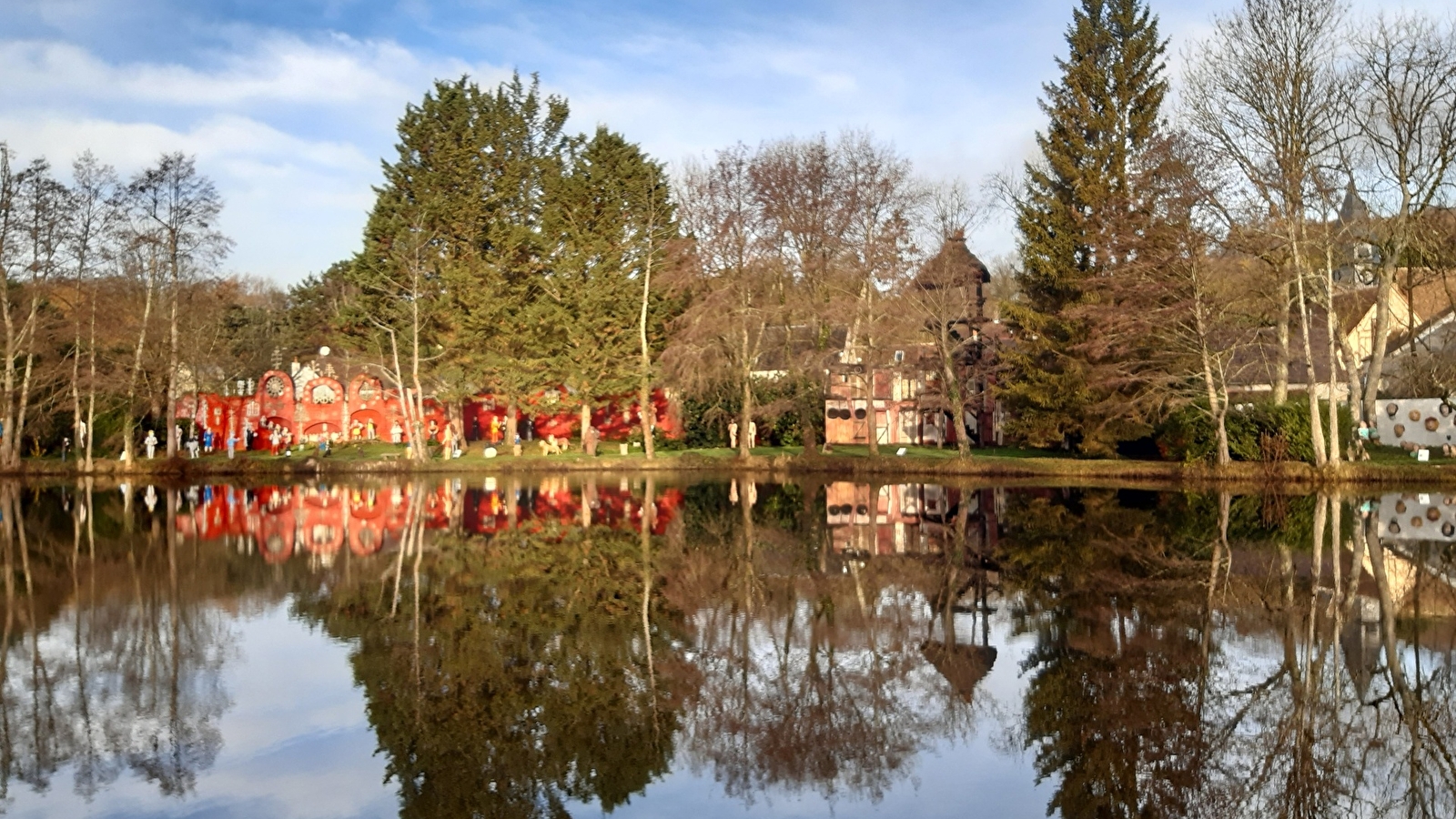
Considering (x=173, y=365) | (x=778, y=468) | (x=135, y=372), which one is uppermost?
(x=173, y=365)

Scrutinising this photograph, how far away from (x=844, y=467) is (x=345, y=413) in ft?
79.6

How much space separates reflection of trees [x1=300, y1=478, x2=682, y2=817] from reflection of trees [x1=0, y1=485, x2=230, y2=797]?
135 centimetres

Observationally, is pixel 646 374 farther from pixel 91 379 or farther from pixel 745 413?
pixel 91 379

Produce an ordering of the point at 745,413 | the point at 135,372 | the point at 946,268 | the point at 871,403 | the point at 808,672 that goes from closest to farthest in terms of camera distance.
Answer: the point at 808,672 < the point at 946,268 < the point at 135,372 < the point at 871,403 < the point at 745,413

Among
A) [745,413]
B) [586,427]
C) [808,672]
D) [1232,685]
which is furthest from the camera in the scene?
[586,427]

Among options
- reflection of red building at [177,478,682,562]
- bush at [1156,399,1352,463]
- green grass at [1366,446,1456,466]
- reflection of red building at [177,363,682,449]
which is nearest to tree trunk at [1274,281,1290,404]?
bush at [1156,399,1352,463]

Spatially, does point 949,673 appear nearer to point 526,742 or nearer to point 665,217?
point 526,742

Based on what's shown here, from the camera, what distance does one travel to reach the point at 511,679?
33.8 ft

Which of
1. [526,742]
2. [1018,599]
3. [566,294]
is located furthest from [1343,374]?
[526,742]

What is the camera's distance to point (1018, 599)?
563 inches

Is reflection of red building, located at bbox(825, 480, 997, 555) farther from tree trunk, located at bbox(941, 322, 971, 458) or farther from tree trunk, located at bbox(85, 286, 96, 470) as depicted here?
tree trunk, located at bbox(85, 286, 96, 470)

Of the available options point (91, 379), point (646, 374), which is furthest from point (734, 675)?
point (91, 379)

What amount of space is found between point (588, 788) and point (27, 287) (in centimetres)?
4257

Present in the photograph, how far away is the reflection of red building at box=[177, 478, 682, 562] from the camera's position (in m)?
21.8
